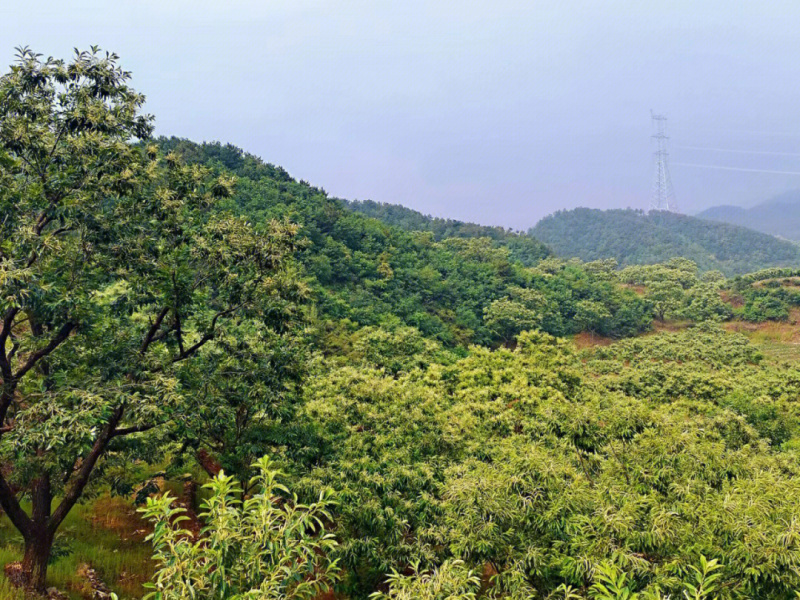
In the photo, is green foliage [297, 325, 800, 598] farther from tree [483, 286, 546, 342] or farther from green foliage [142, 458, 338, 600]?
tree [483, 286, 546, 342]

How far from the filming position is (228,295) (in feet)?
33.5

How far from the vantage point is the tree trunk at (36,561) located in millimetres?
8898

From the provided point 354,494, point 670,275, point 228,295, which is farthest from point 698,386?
point 670,275

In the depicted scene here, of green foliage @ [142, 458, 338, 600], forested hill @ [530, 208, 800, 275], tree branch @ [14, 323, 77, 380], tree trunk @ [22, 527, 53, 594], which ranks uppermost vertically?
forested hill @ [530, 208, 800, 275]

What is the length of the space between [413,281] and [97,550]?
43.6 m

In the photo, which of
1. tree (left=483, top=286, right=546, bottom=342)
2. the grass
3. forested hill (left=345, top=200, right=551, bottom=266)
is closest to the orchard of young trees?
the grass

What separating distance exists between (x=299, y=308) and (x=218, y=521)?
6.40 metres

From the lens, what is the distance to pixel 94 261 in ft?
29.1

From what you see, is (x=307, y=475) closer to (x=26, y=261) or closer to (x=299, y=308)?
(x=299, y=308)

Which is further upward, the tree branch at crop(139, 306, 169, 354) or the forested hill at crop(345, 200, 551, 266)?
the forested hill at crop(345, 200, 551, 266)

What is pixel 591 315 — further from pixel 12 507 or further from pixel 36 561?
pixel 12 507

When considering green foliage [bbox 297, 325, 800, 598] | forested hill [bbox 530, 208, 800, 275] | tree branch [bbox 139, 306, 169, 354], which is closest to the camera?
green foliage [bbox 297, 325, 800, 598]

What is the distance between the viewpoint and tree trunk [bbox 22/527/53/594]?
29.2 ft

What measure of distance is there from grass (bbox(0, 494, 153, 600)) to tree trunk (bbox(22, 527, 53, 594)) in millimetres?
309
